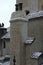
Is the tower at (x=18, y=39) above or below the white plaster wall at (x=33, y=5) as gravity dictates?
below

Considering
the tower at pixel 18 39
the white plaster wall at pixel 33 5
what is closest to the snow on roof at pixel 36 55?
the tower at pixel 18 39

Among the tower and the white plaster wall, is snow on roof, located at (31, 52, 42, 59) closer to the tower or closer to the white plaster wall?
the tower

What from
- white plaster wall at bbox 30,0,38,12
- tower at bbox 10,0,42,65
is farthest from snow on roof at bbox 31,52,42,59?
white plaster wall at bbox 30,0,38,12

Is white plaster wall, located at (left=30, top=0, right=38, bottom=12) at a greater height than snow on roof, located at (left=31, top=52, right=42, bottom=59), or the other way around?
white plaster wall, located at (left=30, top=0, right=38, bottom=12)

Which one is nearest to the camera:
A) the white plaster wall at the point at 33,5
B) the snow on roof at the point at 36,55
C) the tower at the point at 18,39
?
the snow on roof at the point at 36,55

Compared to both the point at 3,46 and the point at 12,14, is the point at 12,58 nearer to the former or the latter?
the point at 12,14

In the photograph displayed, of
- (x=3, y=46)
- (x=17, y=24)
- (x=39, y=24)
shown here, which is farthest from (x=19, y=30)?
(x=3, y=46)

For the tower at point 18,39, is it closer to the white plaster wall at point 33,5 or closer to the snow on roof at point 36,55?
the snow on roof at point 36,55

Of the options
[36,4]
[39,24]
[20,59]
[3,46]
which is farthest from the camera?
[3,46]

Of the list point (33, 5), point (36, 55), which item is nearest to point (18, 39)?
point (36, 55)

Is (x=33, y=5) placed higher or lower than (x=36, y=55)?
higher

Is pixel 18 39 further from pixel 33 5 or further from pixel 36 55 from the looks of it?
pixel 33 5

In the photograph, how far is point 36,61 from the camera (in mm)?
17469

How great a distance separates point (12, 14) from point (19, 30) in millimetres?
6361
